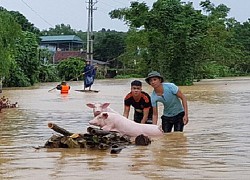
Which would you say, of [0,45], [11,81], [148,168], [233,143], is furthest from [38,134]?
[11,81]

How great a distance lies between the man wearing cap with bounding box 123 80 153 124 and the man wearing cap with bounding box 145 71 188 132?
0.15 metres

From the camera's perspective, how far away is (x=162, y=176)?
21.7ft

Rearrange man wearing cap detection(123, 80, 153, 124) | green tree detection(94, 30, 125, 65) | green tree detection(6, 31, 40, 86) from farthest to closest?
green tree detection(94, 30, 125, 65)
green tree detection(6, 31, 40, 86)
man wearing cap detection(123, 80, 153, 124)

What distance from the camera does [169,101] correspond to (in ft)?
33.2

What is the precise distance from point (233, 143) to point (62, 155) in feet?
9.99

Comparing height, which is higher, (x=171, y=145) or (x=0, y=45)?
(x=0, y=45)

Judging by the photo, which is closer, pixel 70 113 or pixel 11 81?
pixel 70 113

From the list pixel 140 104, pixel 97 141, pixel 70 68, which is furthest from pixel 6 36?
pixel 70 68

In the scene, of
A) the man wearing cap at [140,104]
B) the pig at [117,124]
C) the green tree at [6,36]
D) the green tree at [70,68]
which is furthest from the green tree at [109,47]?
the pig at [117,124]

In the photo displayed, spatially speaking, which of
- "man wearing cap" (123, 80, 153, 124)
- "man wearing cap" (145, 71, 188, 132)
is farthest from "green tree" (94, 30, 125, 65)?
"man wearing cap" (145, 71, 188, 132)

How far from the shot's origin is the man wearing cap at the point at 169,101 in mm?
9867

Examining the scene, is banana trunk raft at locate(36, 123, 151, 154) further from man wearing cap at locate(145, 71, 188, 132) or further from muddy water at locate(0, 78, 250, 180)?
man wearing cap at locate(145, 71, 188, 132)

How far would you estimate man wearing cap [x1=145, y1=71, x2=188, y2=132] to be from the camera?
987 centimetres

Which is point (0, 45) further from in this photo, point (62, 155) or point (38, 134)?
point (62, 155)
